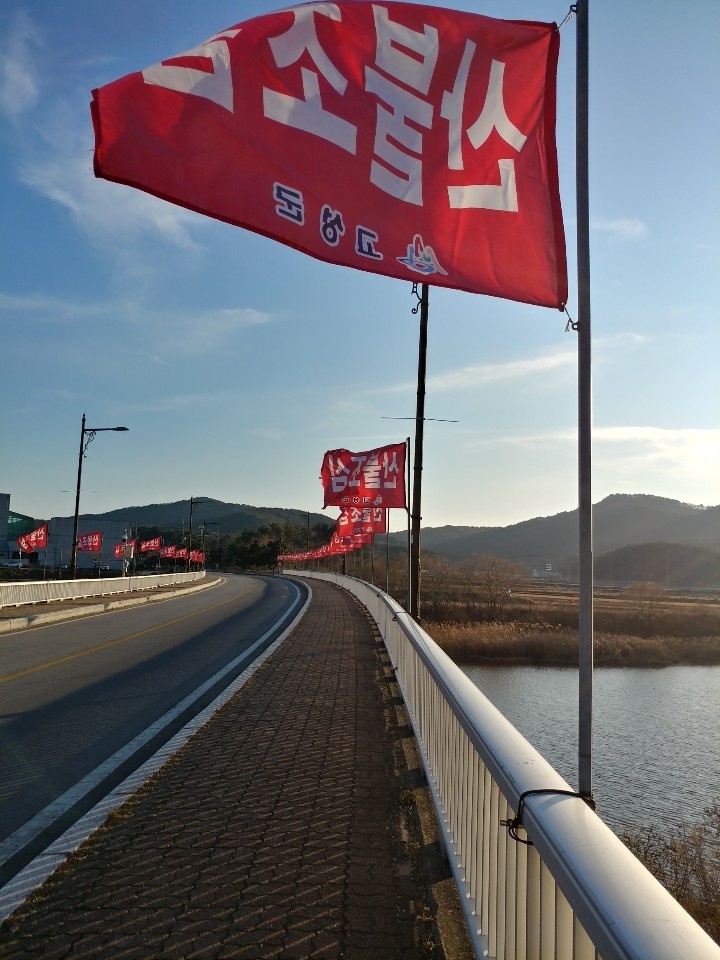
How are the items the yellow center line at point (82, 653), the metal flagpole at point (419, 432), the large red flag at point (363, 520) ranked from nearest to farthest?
the yellow center line at point (82, 653), the metal flagpole at point (419, 432), the large red flag at point (363, 520)

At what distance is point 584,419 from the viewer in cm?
437

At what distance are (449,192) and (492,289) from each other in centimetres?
71

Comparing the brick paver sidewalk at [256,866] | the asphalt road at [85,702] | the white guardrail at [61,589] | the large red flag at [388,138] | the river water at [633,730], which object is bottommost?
the river water at [633,730]

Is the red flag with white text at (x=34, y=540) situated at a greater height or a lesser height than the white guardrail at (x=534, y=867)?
greater

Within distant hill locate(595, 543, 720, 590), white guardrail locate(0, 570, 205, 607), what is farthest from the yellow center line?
distant hill locate(595, 543, 720, 590)

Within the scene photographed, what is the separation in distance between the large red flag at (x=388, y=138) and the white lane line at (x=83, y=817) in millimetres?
3846

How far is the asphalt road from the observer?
6.15m

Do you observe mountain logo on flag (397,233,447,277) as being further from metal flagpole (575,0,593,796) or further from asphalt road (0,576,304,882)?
asphalt road (0,576,304,882)

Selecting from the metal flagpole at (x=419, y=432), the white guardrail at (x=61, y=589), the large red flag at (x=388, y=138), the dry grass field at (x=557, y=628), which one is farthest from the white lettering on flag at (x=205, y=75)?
the dry grass field at (x=557, y=628)

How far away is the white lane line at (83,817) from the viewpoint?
4504 mm

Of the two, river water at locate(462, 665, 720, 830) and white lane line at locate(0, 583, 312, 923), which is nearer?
white lane line at locate(0, 583, 312, 923)

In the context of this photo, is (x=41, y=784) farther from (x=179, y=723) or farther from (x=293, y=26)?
(x=293, y=26)

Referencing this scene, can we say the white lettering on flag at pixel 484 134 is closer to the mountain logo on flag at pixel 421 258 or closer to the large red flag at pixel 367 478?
the mountain logo on flag at pixel 421 258

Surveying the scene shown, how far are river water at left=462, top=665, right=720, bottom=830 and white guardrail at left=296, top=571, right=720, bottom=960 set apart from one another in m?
9.70
